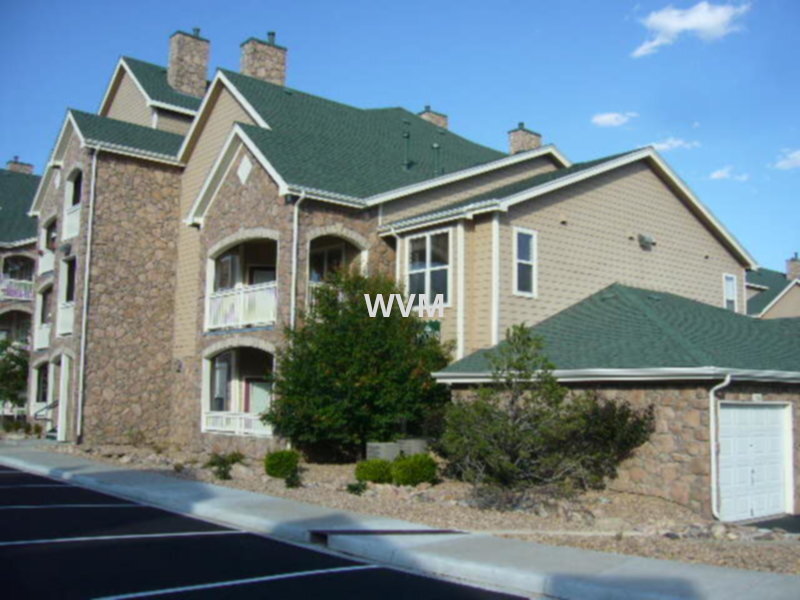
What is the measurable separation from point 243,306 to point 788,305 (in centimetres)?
2999

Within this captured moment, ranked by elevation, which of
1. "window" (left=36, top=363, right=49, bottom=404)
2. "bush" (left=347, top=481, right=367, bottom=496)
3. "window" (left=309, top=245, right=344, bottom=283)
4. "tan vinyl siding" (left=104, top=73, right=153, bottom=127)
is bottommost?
"bush" (left=347, top=481, right=367, bottom=496)

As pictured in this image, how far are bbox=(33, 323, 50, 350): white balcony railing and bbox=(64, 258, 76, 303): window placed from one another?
1.88 metres

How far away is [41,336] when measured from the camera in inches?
1174

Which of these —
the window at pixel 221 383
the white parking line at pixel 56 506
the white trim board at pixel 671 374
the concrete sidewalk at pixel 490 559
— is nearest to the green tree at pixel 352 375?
the white trim board at pixel 671 374

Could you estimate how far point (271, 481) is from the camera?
1692 cm

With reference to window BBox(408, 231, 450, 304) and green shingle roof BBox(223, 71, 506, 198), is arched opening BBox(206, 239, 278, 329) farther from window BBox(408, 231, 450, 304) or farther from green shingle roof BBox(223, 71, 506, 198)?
window BBox(408, 231, 450, 304)

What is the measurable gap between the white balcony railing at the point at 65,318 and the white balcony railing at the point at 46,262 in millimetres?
4351

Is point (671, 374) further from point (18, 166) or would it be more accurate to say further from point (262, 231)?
point (18, 166)

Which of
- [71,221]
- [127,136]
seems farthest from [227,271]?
[71,221]

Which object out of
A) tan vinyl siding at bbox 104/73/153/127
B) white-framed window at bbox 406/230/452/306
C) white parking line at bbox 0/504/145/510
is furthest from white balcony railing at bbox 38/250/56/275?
white parking line at bbox 0/504/145/510

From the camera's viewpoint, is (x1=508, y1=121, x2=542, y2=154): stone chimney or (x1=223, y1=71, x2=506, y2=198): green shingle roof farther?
(x1=508, y1=121, x2=542, y2=154): stone chimney

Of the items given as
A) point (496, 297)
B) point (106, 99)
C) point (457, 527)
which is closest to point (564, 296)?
point (496, 297)

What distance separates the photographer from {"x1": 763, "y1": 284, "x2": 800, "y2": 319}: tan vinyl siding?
4066 centimetres

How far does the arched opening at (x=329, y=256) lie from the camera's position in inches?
855
